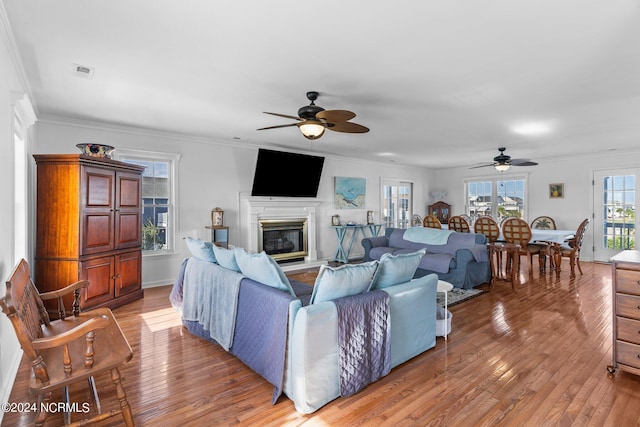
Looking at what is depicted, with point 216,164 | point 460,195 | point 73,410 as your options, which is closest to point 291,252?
point 216,164

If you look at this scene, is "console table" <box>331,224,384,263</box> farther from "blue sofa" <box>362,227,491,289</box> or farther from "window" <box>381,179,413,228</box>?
"blue sofa" <box>362,227,491,289</box>

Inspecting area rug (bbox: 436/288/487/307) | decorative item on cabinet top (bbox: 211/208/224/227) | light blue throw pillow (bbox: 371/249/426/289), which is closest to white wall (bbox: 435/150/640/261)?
area rug (bbox: 436/288/487/307)

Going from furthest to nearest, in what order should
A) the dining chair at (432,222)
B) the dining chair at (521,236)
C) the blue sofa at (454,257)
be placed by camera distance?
the dining chair at (432,222)
the dining chair at (521,236)
the blue sofa at (454,257)

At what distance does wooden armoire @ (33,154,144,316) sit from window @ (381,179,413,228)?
6064mm

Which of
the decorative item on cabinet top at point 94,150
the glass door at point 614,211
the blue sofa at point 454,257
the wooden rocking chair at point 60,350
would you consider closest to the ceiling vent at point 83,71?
the decorative item on cabinet top at point 94,150

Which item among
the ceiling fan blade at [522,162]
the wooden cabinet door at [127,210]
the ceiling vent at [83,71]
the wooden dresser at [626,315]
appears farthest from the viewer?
the ceiling fan blade at [522,162]

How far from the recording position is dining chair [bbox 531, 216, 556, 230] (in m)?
6.96

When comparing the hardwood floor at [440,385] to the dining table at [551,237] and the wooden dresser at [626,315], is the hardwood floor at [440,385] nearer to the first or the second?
the wooden dresser at [626,315]

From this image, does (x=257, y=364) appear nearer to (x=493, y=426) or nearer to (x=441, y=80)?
(x=493, y=426)

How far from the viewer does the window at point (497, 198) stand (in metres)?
8.16

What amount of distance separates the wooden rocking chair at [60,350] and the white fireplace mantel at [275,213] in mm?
3799

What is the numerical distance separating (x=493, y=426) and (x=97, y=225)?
4067 mm

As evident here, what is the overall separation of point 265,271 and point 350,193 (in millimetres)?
5436

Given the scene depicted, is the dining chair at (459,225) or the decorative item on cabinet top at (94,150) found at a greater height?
the decorative item on cabinet top at (94,150)
